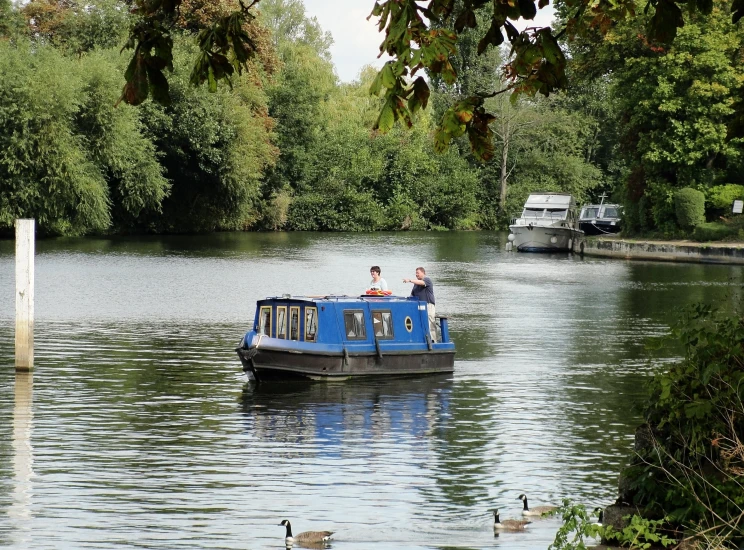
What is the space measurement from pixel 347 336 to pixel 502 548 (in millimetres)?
12065

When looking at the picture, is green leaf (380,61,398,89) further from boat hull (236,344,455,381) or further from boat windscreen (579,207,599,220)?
boat windscreen (579,207,599,220)

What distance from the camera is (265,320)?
977 inches

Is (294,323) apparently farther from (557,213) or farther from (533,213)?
(533,213)

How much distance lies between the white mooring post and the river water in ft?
2.34

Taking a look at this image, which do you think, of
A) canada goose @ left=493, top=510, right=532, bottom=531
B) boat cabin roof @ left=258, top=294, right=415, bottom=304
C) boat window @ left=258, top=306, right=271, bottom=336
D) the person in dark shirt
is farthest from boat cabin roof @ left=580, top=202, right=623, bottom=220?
canada goose @ left=493, top=510, right=532, bottom=531

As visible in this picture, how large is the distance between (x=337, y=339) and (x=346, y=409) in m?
2.75

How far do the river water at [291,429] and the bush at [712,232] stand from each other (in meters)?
20.9

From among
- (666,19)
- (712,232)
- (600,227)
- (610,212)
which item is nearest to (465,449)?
(666,19)

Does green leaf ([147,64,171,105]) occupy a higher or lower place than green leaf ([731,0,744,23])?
lower

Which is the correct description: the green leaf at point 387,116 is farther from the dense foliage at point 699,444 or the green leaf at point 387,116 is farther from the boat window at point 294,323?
the boat window at point 294,323

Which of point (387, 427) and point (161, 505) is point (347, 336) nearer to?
point (387, 427)

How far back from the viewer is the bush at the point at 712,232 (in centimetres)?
6284

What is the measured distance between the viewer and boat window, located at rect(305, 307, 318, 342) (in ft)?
79.7

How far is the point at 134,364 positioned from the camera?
1051 inches
